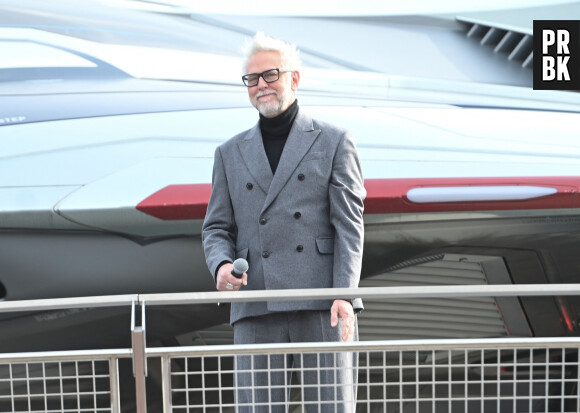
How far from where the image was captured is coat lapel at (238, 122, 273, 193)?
250 centimetres

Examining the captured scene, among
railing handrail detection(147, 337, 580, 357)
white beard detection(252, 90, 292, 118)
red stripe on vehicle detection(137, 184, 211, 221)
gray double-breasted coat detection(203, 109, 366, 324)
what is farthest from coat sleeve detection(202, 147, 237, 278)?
red stripe on vehicle detection(137, 184, 211, 221)

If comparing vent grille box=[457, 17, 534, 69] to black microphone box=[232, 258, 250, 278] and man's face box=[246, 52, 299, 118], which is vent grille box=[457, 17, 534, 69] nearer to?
man's face box=[246, 52, 299, 118]

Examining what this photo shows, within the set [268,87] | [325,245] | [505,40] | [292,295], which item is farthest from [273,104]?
[505,40]

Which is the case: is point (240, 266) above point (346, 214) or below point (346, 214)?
below

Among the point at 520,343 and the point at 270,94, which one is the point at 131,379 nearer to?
the point at 270,94

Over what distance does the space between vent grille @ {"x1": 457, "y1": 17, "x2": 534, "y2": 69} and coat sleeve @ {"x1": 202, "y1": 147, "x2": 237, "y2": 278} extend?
2.35 metres

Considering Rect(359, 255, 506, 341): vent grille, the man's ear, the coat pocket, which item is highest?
the man's ear

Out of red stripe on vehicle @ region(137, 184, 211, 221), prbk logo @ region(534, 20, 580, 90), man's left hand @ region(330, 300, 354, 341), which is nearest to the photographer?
man's left hand @ region(330, 300, 354, 341)

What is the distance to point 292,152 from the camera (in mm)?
2488

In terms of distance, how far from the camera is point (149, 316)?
12.1 feet

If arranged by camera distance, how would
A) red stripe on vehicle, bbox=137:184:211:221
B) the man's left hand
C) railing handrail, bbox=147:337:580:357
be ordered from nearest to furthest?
1. railing handrail, bbox=147:337:580:357
2. the man's left hand
3. red stripe on vehicle, bbox=137:184:211:221

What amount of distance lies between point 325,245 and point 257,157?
0.37m

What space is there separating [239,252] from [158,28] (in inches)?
79.2

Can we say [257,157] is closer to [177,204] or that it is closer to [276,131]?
[276,131]
